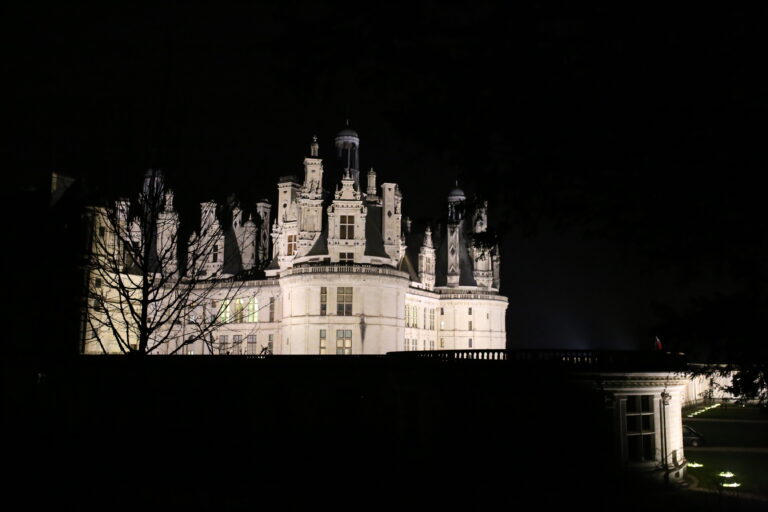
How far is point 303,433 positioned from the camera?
2783cm

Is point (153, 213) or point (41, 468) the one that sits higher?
point (153, 213)

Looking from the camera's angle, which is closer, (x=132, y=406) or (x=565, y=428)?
A: (x=565, y=428)

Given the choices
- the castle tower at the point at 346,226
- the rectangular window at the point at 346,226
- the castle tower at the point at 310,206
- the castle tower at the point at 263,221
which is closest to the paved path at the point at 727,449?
the castle tower at the point at 346,226

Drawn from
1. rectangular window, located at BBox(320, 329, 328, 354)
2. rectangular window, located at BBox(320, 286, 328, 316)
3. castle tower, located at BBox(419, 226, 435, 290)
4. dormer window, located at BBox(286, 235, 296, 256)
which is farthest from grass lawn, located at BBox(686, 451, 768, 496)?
castle tower, located at BBox(419, 226, 435, 290)

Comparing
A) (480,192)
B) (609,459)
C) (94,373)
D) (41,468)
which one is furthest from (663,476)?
(94,373)

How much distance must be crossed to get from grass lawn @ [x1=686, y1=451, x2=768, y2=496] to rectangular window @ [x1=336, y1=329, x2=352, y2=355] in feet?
68.9

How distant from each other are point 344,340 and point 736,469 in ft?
79.5

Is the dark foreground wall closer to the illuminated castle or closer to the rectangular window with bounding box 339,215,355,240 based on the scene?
the illuminated castle

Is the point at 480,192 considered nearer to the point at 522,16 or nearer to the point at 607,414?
the point at 522,16

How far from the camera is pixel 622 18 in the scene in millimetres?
8688

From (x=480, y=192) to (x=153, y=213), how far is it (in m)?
12.9

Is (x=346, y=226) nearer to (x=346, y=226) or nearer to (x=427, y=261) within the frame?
(x=346, y=226)

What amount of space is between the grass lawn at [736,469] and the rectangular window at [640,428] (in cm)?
196

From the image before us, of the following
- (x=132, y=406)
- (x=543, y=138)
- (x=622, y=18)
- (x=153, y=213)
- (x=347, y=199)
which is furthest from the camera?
(x=347, y=199)
